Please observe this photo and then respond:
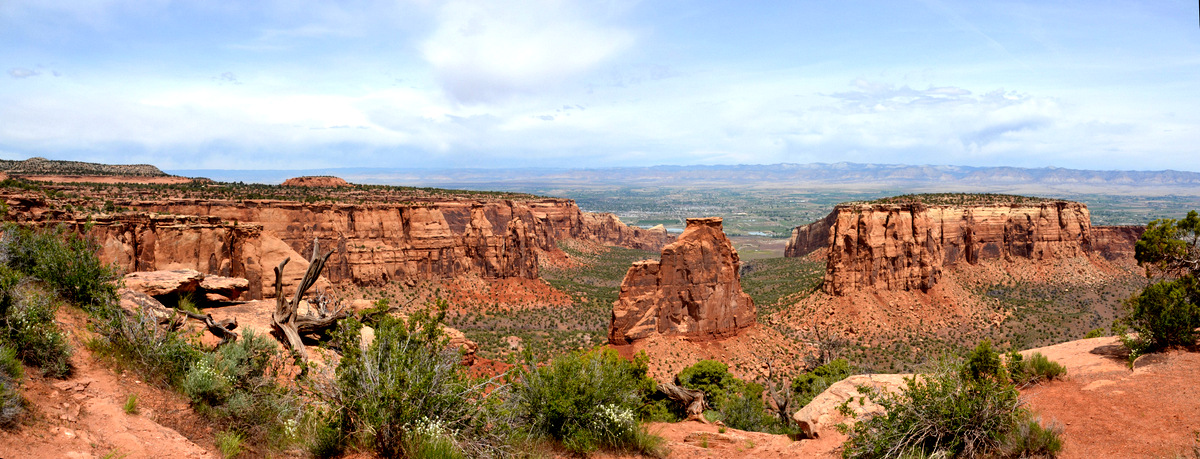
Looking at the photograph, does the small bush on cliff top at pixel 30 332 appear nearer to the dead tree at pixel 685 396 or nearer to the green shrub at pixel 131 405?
the green shrub at pixel 131 405

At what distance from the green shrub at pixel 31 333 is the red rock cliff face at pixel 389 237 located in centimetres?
3919

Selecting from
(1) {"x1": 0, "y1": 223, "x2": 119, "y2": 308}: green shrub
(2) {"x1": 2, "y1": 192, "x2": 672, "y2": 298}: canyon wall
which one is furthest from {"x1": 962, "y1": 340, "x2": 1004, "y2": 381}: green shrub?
(2) {"x1": 2, "y1": 192, "x2": 672, "y2": 298}: canyon wall

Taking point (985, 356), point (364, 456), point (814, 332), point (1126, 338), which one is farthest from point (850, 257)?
point (364, 456)

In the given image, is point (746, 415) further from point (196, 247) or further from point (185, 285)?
point (196, 247)

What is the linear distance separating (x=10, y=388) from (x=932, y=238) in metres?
54.3

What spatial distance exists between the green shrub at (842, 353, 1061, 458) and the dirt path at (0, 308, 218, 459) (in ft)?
38.8

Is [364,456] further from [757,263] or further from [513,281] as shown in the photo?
[757,263]

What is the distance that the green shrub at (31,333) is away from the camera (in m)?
9.45

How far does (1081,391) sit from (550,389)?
483 inches

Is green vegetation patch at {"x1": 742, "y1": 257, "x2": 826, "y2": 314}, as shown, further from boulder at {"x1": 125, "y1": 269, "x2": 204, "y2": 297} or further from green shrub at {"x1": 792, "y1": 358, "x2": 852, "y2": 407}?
boulder at {"x1": 125, "y1": 269, "x2": 204, "y2": 297}

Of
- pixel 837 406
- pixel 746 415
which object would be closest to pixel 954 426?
pixel 837 406

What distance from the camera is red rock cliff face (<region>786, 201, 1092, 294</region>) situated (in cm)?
4672

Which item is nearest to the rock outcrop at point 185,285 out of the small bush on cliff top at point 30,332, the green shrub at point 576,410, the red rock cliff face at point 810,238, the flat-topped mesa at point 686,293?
the small bush on cliff top at point 30,332

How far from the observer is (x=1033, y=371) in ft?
48.4
